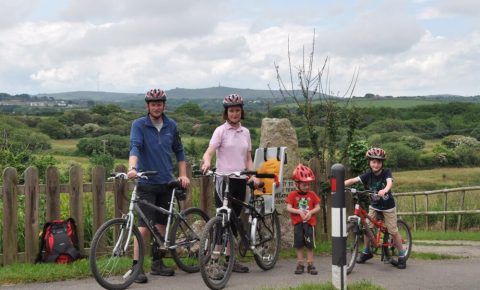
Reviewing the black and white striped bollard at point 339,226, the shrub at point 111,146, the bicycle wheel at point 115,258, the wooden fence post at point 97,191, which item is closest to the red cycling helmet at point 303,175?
the black and white striped bollard at point 339,226

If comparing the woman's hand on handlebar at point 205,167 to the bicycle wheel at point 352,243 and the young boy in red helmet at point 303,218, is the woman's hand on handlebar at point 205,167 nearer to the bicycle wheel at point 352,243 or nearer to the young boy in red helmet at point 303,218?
the young boy in red helmet at point 303,218

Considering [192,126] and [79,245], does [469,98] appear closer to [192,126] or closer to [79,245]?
[192,126]

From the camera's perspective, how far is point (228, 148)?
27.3 ft

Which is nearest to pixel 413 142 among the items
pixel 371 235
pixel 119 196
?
pixel 371 235

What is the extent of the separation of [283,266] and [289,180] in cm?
171

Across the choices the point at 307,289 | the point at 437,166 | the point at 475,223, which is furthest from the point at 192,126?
the point at 307,289

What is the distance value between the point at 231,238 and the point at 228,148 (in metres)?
1.24

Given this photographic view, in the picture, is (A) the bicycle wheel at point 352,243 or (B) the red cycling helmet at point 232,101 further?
(A) the bicycle wheel at point 352,243

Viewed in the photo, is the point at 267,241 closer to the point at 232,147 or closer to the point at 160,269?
the point at 232,147

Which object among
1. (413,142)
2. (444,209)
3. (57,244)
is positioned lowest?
(444,209)

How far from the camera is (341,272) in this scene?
21.4 feet

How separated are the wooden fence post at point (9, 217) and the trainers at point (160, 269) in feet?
6.44

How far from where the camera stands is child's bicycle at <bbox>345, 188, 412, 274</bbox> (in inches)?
347

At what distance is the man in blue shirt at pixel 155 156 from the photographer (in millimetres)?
7824
